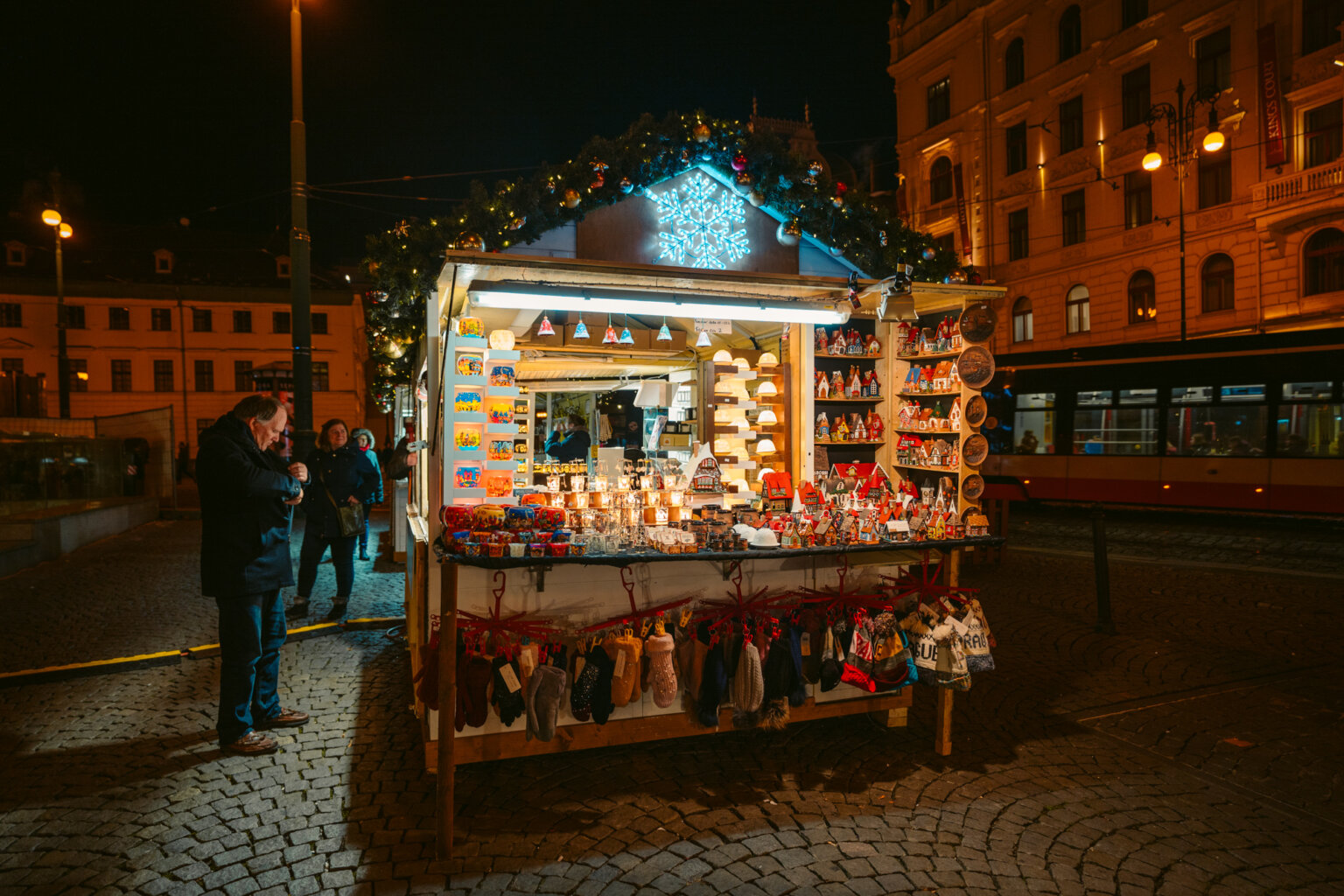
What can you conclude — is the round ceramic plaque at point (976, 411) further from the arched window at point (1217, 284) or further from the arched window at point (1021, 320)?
the arched window at point (1021, 320)

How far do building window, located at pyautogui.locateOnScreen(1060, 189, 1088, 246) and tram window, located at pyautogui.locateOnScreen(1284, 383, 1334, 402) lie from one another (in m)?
13.3

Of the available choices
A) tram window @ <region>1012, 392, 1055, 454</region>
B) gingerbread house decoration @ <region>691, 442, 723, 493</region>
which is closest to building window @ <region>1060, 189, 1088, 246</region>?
tram window @ <region>1012, 392, 1055, 454</region>

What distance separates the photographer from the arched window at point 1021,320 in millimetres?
25797

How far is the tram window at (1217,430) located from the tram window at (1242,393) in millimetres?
152

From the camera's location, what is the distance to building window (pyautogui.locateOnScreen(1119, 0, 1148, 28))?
883 inches

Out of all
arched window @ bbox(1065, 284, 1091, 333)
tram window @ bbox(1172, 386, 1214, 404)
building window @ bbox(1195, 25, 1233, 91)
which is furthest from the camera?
arched window @ bbox(1065, 284, 1091, 333)

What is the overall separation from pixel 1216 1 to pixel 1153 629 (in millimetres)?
21657

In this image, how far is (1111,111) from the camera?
910 inches

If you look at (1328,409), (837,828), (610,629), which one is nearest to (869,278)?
(610,629)

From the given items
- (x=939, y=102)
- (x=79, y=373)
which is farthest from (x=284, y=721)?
(x=79, y=373)

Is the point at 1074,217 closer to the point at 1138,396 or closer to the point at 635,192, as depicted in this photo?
the point at 1138,396

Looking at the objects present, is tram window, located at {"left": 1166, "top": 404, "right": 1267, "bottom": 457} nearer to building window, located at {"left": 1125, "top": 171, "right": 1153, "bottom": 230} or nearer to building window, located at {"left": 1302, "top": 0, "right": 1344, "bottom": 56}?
building window, located at {"left": 1125, "top": 171, "right": 1153, "bottom": 230}

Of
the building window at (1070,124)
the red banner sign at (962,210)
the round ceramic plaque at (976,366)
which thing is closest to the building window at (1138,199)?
the building window at (1070,124)

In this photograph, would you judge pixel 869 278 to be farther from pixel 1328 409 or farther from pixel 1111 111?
pixel 1111 111
